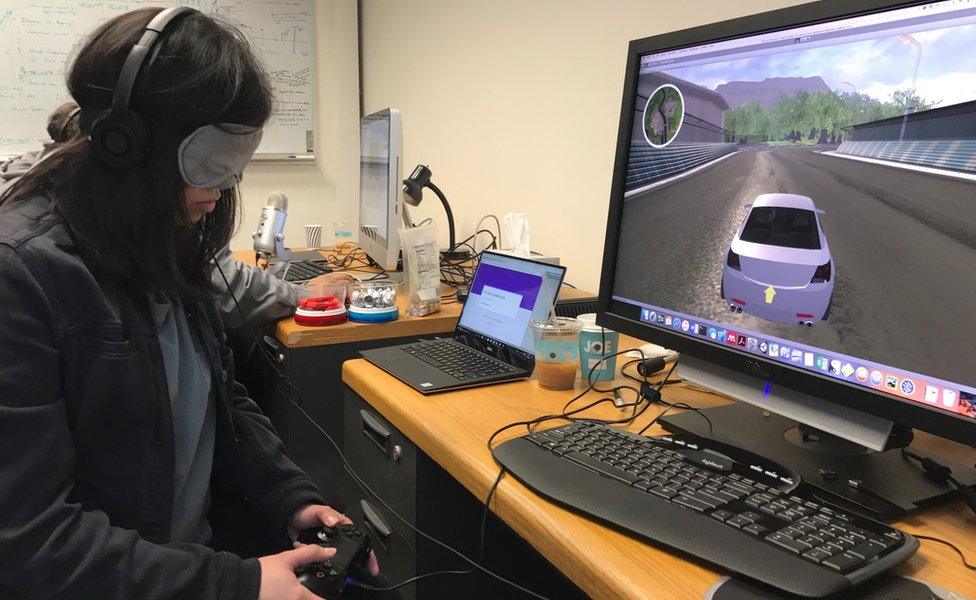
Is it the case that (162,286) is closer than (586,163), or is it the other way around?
(162,286)

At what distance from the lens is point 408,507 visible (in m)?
1.08

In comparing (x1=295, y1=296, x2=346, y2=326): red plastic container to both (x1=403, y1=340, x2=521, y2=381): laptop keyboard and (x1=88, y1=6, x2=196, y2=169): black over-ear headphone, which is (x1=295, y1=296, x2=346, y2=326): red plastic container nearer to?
(x1=403, y1=340, x2=521, y2=381): laptop keyboard

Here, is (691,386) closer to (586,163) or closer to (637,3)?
(586,163)

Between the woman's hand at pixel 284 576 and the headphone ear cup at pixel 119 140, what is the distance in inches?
20.3

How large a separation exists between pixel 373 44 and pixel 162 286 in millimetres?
2618

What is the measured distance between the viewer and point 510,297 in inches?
51.0

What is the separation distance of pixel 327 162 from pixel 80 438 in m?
2.68

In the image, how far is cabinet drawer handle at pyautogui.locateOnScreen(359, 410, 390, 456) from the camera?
3.66 ft

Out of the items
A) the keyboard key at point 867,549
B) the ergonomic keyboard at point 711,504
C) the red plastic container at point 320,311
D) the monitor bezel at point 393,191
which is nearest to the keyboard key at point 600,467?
the ergonomic keyboard at point 711,504

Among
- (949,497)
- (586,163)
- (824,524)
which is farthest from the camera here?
(586,163)

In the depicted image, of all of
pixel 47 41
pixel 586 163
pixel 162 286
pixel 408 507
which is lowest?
pixel 408 507

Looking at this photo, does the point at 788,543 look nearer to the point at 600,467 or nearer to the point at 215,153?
the point at 600,467

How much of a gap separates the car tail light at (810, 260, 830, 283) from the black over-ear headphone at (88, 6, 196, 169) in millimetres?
Result: 793

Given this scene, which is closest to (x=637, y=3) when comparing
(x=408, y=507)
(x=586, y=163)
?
(x=586, y=163)
